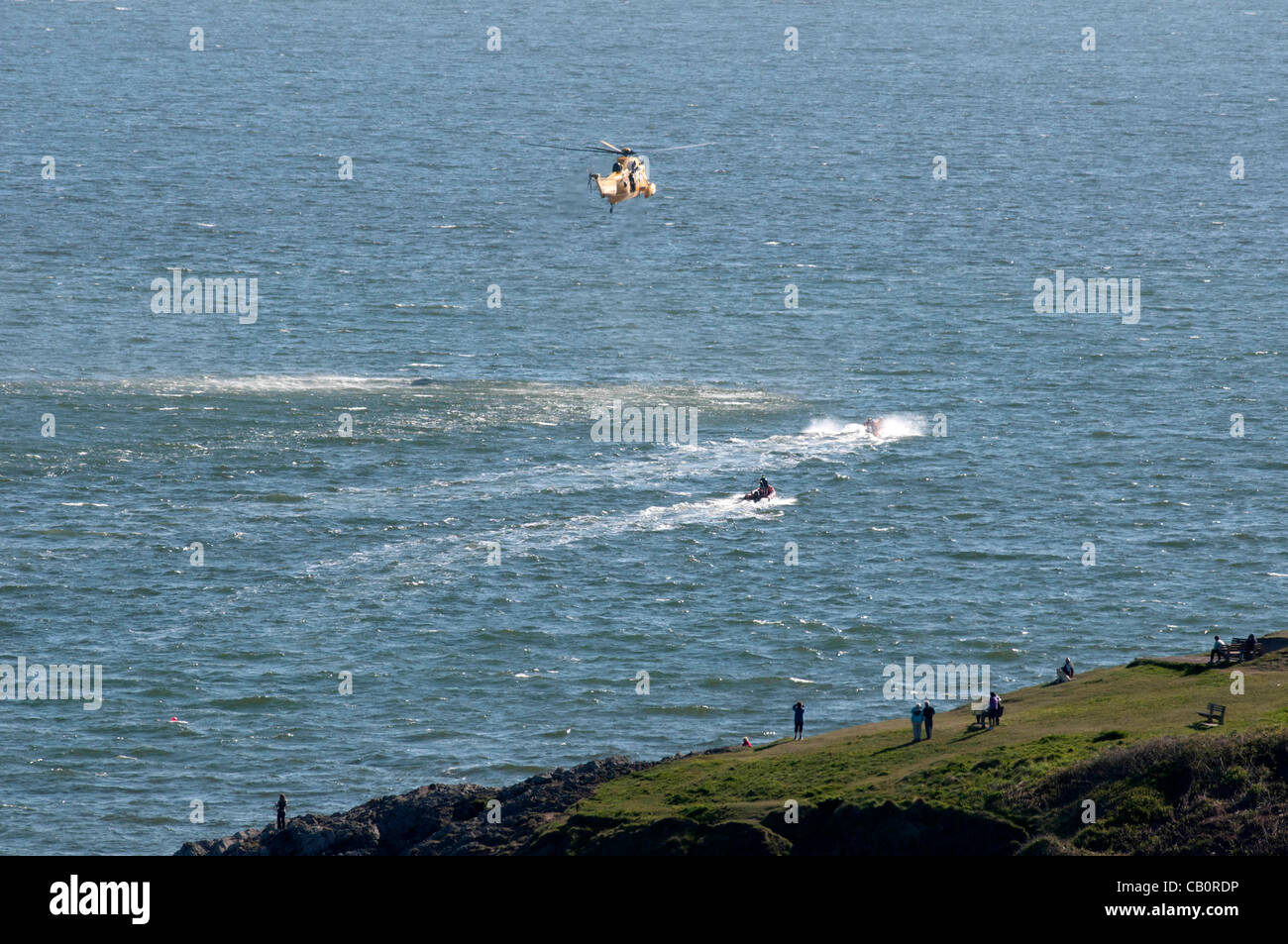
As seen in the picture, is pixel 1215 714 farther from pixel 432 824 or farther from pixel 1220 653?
pixel 432 824

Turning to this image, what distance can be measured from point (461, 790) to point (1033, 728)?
68.9 ft

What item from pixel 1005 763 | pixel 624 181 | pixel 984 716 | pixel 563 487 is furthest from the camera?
pixel 624 181

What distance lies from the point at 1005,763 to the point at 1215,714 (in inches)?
279

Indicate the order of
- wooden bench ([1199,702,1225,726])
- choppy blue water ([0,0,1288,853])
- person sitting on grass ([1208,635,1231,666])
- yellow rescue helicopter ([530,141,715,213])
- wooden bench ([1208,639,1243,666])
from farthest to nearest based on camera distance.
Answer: yellow rescue helicopter ([530,141,715,213])
choppy blue water ([0,0,1288,853])
person sitting on grass ([1208,635,1231,666])
wooden bench ([1208,639,1243,666])
wooden bench ([1199,702,1225,726])

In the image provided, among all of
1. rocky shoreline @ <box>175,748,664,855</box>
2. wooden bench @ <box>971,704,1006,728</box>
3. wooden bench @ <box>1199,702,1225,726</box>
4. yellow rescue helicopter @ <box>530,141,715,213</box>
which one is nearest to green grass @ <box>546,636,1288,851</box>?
wooden bench @ <box>1199,702,1225,726</box>

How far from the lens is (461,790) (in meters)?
69.3

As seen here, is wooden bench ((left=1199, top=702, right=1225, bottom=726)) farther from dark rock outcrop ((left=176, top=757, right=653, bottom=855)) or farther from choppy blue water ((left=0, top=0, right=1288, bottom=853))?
choppy blue water ((left=0, top=0, right=1288, bottom=853))

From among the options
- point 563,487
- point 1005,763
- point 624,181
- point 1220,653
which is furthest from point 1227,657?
point 624,181

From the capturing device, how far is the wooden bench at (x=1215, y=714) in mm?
60125

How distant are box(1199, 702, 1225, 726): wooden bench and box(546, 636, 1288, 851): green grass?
0.29 metres

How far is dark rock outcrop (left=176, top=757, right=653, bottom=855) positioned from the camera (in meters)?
64.4

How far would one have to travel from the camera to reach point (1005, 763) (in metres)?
60.1

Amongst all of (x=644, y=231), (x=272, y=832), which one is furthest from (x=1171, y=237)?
(x=272, y=832)
